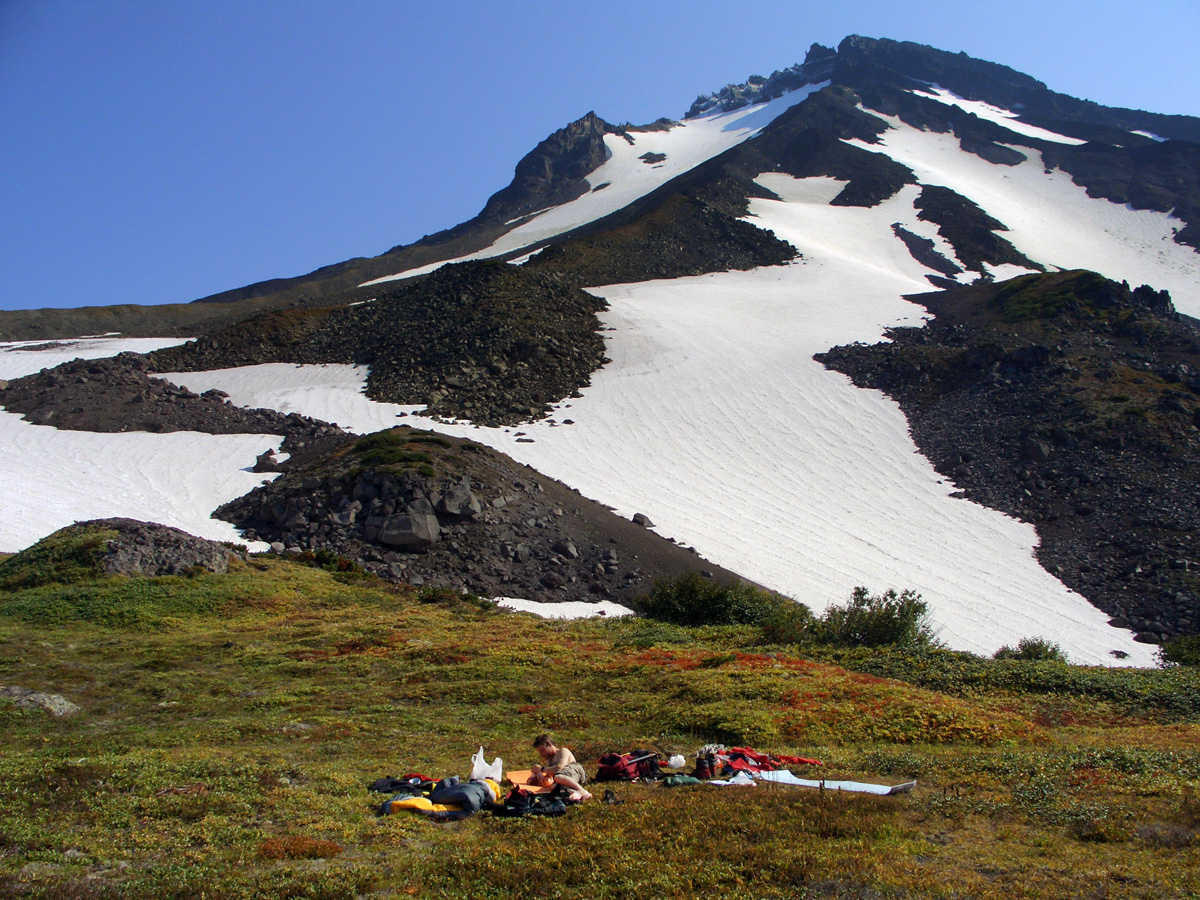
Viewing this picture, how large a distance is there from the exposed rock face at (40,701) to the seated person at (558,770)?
817 cm

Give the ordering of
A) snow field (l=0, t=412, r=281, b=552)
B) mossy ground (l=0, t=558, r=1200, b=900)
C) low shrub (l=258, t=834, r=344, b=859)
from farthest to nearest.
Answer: snow field (l=0, t=412, r=281, b=552), low shrub (l=258, t=834, r=344, b=859), mossy ground (l=0, t=558, r=1200, b=900)

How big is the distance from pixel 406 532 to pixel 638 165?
13431cm

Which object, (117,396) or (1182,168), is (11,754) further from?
(1182,168)

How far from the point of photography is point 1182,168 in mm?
108812

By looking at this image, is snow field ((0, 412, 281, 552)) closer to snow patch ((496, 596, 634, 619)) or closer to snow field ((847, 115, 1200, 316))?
snow patch ((496, 596, 634, 619))

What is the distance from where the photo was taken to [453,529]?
2748 cm

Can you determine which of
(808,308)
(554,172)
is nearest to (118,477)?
(808,308)

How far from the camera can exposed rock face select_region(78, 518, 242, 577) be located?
2062 centimetres

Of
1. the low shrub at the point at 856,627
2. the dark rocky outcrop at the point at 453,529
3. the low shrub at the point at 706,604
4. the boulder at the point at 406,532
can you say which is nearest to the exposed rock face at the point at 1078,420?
the low shrub at the point at 856,627

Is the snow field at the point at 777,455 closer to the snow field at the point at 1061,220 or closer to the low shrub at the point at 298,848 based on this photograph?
the low shrub at the point at 298,848

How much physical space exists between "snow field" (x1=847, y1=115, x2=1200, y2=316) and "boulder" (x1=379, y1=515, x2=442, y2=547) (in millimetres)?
72092

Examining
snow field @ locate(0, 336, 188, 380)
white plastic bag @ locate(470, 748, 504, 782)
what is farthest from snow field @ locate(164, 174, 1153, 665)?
white plastic bag @ locate(470, 748, 504, 782)

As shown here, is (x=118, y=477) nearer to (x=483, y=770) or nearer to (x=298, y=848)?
(x=483, y=770)

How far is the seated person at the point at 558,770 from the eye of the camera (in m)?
8.57
